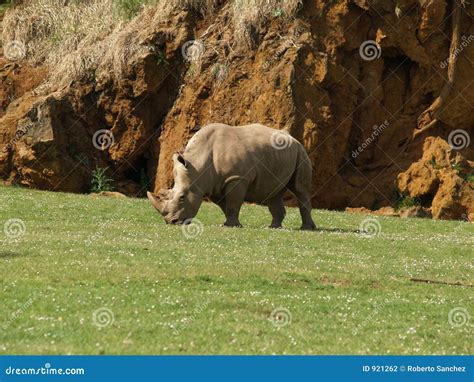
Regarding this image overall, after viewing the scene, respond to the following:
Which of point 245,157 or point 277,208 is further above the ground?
point 245,157

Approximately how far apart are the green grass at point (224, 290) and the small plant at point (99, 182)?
36.8ft

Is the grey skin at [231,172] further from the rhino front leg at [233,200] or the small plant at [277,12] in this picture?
the small plant at [277,12]

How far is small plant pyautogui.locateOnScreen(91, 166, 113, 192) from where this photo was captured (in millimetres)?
37344

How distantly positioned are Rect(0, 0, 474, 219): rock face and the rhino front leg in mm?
10664

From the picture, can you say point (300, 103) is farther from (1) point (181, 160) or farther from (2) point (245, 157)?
(1) point (181, 160)

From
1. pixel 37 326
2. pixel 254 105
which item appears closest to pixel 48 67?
pixel 254 105

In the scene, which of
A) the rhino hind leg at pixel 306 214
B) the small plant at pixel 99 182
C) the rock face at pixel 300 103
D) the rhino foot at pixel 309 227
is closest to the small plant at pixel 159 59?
the rock face at pixel 300 103

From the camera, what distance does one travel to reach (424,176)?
3603 cm

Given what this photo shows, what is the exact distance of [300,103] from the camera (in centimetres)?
3694

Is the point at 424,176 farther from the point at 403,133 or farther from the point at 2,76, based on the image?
the point at 2,76

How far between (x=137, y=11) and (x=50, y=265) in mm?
26312

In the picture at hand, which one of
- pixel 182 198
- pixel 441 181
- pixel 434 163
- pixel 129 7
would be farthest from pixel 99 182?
pixel 441 181

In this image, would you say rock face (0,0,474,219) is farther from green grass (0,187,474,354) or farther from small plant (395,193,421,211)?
green grass (0,187,474,354)

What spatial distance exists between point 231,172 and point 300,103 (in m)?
11.4
